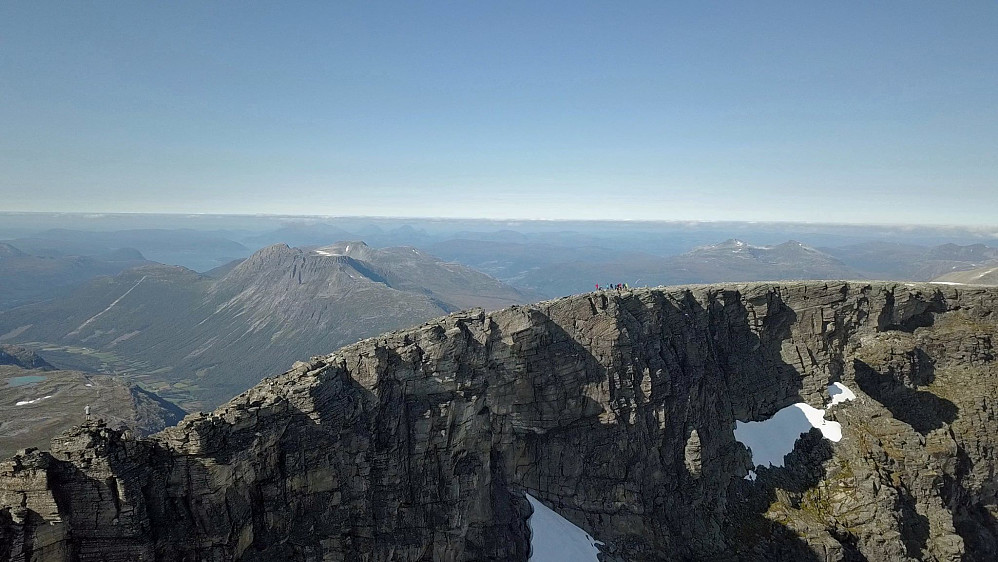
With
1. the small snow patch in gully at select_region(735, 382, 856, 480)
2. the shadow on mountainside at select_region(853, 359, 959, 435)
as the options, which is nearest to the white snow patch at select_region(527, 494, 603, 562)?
the small snow patch in gully at select_region(735, 382, 856, 480)

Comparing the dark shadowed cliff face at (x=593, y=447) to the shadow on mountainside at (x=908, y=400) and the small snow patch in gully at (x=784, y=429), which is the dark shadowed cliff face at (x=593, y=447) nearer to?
the shadow on mountainside at (x=908, y=400)

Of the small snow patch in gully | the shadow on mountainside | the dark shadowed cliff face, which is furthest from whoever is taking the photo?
the small snow patch in gully

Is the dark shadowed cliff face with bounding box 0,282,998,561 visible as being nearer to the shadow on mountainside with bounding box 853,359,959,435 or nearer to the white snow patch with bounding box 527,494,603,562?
the shadow on mountainside with bounding box 853,359,959,435

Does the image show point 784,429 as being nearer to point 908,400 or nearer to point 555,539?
point 908,400

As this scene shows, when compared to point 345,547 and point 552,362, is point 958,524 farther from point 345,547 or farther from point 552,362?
point 345,547

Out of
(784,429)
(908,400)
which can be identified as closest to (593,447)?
(784,429)

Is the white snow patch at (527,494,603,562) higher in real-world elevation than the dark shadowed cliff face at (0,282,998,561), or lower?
lower
